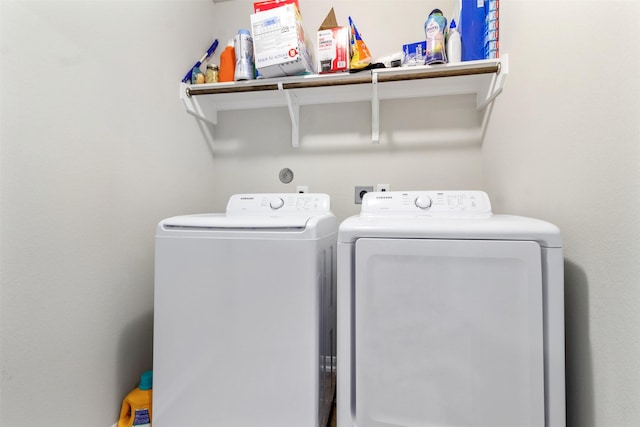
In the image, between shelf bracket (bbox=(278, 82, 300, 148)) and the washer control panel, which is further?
shelf bracket (bbox=(278, 82, 300, 148))

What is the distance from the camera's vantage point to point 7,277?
0.86 m

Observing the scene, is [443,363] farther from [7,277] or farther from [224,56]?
[224,56]

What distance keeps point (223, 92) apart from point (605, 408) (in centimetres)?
197

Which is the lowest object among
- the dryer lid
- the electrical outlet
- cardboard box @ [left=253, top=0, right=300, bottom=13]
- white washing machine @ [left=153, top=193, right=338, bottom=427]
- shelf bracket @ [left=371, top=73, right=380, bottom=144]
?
white washing machine @ [left=153, top=193, right=338, bottom=427]

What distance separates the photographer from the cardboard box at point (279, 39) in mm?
1432

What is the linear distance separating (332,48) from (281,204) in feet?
2.82

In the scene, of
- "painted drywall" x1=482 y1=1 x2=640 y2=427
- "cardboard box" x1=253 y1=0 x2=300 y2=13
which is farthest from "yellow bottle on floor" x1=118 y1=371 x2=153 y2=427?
"cardboard box" x1=253 y1=0 x2=300 y2=13

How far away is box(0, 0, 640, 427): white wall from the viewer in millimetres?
726

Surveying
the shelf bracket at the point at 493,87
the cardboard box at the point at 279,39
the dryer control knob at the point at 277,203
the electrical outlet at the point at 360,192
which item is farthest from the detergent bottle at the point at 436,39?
the dryer control knob at the point at 277,203

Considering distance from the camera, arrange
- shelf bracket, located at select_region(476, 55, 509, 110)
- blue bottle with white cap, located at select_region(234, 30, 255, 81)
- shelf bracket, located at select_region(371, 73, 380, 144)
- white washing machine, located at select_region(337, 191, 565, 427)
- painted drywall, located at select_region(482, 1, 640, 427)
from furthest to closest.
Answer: shelf bracket, located at select_region(371, 73, 380, 144) → blue bottle with white cap, located at select_region(234, 30, 255, 81) → shelf bracket, located at select_region(476, 55, 509, 110) → white washing machine, located at select_region(337, 191, 565, 427) → painted drywall, located at select_region(482, 1, 640, 427)

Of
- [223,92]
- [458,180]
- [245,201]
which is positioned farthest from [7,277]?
[458,180]

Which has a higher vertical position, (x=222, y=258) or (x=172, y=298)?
(x=222, y=258)

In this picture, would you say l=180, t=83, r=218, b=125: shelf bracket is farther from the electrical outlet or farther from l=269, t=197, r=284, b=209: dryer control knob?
the electrical outlet

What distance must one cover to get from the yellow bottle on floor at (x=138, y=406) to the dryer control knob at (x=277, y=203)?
919mm
